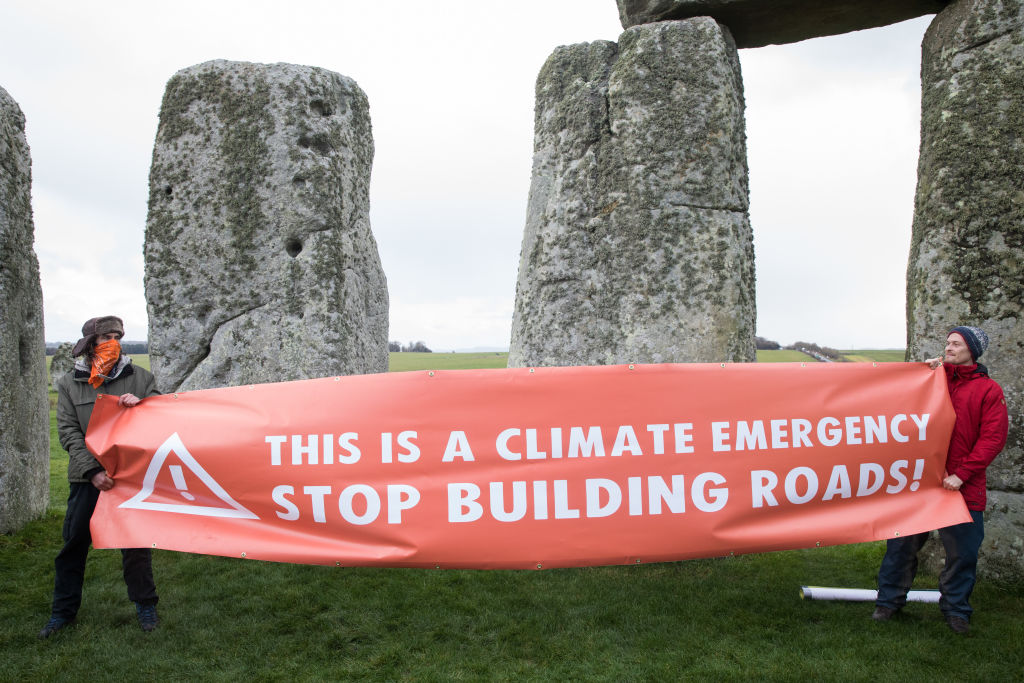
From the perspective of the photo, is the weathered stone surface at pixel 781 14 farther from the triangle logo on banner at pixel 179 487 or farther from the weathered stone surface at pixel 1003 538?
the triangle logo on banner at pixel 179 487

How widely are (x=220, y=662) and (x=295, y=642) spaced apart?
41 cm

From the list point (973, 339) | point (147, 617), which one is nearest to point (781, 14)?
point (973, 339)

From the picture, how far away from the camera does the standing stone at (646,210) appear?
16.5 ft

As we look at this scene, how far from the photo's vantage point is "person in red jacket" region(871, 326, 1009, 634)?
13.3ft

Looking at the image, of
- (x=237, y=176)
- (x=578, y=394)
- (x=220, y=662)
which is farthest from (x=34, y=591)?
(x=578, y=394)

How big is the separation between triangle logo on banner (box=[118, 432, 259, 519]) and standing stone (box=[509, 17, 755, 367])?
7.59 ft

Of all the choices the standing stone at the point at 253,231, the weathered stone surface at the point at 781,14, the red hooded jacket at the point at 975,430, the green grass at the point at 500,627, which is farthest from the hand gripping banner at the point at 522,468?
the weathered stone surface at the point at 781,14

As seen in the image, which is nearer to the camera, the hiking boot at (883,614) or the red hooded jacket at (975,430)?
the red hooded jacket at (975,430)

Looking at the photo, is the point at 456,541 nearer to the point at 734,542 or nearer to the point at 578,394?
the point at 578,394

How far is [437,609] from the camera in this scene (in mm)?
4820

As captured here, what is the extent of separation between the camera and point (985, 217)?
5254 mm

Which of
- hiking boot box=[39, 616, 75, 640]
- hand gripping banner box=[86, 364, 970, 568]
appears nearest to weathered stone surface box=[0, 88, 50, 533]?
hiking boot box=[39, 616, 75, 640]

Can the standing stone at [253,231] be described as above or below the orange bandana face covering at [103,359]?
above

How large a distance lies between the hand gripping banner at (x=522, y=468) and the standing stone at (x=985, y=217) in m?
1.55
